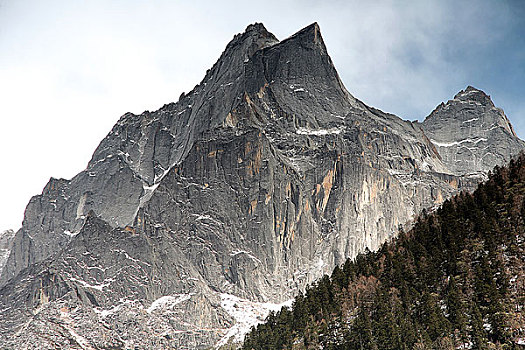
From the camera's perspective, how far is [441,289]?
115 meters

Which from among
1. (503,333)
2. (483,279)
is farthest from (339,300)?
(503,333)

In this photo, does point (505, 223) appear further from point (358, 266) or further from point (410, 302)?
point (358, 266)

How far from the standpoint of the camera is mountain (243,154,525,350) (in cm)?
10112

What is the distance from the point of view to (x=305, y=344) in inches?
5369

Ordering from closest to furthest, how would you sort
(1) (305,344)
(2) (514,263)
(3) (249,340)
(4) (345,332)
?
1. (2) (514,263)
2. (4) (345,332)
3. (1) (305,344)
4. (3) (249,340)

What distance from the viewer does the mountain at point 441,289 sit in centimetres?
10112

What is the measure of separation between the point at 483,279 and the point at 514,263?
17.7ft

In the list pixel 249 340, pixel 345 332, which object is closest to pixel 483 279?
pixel 345 332

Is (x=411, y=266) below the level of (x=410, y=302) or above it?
above

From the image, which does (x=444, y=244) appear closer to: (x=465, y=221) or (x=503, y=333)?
(x=465, y=221)

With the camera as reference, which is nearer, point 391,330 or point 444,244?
point 391,330

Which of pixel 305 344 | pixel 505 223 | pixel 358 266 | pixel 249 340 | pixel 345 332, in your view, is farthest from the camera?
pixel 249 340

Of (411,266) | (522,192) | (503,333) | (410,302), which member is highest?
(522,192)

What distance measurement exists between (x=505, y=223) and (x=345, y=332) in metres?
34.7
